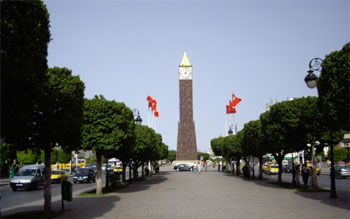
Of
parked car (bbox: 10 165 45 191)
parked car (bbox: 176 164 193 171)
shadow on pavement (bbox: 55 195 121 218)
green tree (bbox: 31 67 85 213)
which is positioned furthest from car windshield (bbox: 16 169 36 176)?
parked car (bbox: 176 164 193 171)

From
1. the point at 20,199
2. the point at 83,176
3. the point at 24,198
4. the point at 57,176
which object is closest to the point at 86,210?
the point at 20,199

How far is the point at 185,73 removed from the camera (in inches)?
3014

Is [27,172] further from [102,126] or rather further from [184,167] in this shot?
[184,167]

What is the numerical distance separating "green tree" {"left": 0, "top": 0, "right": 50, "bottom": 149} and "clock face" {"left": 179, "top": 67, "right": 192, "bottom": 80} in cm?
6597

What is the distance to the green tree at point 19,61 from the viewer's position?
909 centimetres

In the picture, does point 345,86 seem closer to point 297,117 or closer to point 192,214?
point 192,214

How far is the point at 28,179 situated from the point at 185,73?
50.8 meters

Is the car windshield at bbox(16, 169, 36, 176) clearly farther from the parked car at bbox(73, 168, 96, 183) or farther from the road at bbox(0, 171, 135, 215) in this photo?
the parked car at bbox(73, 168, 96, 183)

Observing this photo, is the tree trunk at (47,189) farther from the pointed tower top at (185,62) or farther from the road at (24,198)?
the pointed tower top at (185,62)

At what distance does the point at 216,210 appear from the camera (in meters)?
14.4

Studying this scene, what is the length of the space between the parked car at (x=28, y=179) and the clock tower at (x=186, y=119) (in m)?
46.1

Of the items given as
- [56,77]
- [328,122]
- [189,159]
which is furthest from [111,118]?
[189,159]

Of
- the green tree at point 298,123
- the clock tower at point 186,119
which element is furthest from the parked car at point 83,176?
the clock tower at point 186,119

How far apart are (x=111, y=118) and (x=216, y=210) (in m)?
9.61
